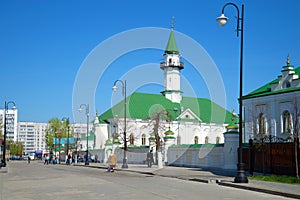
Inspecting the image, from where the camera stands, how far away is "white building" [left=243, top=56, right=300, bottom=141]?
3488 cm

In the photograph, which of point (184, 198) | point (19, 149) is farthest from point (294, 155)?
point (19, 149)

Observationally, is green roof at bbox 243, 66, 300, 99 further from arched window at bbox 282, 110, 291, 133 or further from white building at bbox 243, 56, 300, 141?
arched window at bbox 282, 110, 291, 133

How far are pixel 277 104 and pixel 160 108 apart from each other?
41168 millimetres

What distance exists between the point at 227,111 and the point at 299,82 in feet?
189

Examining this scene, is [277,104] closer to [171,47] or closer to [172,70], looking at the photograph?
[172,70]

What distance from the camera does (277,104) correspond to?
36406 millimetres

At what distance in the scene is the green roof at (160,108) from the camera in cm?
7488

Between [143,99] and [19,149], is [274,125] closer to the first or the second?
[143,99]

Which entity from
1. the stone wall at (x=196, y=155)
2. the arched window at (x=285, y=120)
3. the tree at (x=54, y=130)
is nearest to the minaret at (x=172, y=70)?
the tree at (x=54, y=130)

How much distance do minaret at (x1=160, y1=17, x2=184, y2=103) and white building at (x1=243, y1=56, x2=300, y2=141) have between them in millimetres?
44506

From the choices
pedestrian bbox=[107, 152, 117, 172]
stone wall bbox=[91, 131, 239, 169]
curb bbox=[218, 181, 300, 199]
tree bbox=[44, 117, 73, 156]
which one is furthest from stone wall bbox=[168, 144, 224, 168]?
tree bbox=[44, 117, 73, 156]

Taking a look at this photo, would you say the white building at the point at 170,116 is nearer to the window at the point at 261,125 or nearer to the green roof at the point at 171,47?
the green roof at the point at 171,47

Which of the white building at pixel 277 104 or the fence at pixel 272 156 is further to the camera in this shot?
the white building at pixel 277 104

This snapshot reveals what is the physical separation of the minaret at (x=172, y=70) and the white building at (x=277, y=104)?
146ft
